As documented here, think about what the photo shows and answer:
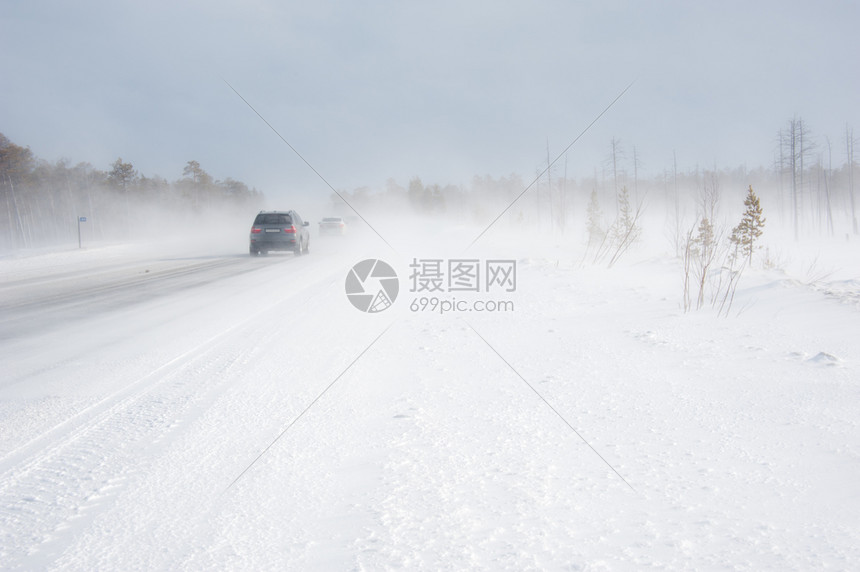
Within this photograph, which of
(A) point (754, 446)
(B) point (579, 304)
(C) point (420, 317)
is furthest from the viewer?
(B) point (579, 304)

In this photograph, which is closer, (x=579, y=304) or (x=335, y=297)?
(x=579, y=304)

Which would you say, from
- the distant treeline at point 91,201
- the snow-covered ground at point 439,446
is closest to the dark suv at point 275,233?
the snow-covered ground at point 439,446

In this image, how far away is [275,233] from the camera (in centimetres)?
2308

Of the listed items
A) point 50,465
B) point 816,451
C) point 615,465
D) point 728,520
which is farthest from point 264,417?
point 816,451

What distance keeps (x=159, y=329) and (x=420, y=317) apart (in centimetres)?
359

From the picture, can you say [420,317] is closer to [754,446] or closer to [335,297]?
[335,297]

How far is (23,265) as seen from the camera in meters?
21.4

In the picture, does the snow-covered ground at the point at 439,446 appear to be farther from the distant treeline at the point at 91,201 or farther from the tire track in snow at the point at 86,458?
the distant treeline at the point at 91,201
